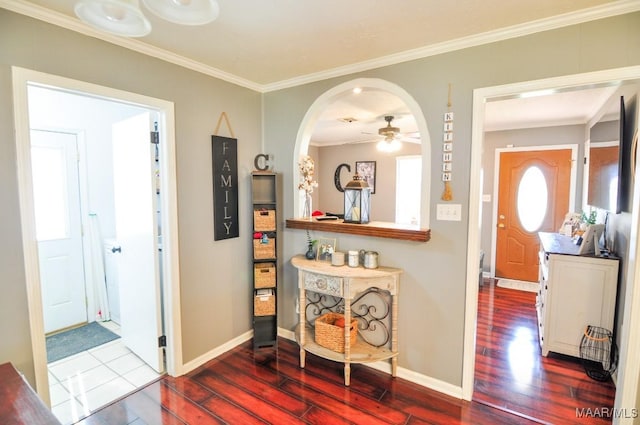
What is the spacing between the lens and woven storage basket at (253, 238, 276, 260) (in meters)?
2.94

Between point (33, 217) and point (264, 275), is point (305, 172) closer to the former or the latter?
point (264, 275)

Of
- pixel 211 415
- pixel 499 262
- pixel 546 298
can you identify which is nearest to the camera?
pixel 211 415

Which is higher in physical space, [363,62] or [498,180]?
[363,62]

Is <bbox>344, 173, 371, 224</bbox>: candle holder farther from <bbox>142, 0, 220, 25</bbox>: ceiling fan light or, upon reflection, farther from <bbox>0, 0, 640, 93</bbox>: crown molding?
<bbox>142, 0, 220, 25</bbox>: ceiling fan light

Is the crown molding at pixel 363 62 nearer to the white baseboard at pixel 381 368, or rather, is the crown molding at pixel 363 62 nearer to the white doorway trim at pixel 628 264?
the white doorway trim at pixel 628 264

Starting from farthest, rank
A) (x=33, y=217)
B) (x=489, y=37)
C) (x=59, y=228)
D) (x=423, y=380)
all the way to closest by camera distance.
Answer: (x=59, y=228) → (x=423, y=380) → (x=489, y=37) → (x=33, y=217)

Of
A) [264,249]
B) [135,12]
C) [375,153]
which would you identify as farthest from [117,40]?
[375,153]

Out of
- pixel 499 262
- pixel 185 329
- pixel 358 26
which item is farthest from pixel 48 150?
pixel 499 262

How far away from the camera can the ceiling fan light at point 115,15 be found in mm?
1047

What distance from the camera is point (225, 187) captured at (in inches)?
111

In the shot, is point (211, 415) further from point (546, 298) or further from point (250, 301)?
point (546, 298)

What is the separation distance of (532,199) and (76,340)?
19.8ft

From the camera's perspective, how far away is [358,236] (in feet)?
8.87

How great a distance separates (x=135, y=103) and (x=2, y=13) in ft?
2.35
